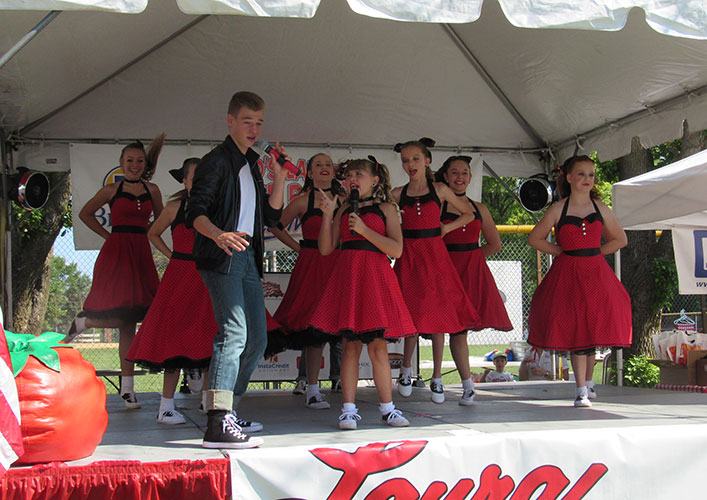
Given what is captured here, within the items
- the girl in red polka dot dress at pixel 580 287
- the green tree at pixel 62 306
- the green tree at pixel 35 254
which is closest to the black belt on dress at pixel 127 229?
the girl in red polka dot dress at pixel 580 287

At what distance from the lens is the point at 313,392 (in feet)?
15.8

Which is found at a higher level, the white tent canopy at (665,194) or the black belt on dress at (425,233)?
the white tent canopy at (665,194)

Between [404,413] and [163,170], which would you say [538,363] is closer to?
[404,413]

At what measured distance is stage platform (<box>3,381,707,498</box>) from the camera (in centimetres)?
308

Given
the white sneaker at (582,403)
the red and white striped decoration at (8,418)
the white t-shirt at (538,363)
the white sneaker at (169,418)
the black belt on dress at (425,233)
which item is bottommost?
the white t-shirt at (538,363)

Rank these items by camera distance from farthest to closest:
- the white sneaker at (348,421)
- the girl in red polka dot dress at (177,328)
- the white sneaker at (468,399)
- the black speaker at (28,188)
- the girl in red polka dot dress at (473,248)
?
1. the black speaker at (28,188)
2. the girl in red polka dot dress at (473,248)
3. the white sneaker at (468,399)
4. the girl in red polka dot dress at (177,328)
5. the white sneaker at (348,421)

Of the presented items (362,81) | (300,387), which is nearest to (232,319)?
(300,387)

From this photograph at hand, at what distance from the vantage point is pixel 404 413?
13.9ft

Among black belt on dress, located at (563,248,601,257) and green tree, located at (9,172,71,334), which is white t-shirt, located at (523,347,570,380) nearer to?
black belt on dress, located at (563,248,601,257)

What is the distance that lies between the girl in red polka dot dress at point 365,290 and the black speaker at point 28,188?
10.1ft

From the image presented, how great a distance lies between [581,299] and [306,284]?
1.94 m

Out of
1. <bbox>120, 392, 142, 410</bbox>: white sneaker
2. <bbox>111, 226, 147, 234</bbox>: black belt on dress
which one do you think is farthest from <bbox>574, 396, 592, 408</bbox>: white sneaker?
<bbox>111, 226, 147, 234</bbox>: black belt on dress

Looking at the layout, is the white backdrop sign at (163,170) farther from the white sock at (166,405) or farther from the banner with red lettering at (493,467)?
the banner with red lettering at (493,467)

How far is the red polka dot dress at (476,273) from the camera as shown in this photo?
5137mm
